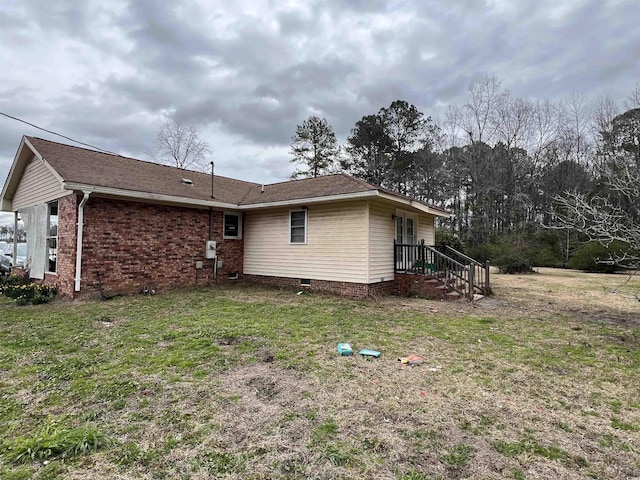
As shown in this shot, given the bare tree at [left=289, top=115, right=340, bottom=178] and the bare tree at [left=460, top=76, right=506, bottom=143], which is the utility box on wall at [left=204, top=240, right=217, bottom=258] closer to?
the bare tree at [left=289, top=115, right=340, bottom=178]

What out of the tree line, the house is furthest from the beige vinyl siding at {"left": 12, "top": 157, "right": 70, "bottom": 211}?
the tree line

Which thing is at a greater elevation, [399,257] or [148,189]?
[148,189]

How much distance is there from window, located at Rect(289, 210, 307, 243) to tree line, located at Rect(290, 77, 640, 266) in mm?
15820

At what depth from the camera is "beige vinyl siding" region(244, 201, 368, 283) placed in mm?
9438

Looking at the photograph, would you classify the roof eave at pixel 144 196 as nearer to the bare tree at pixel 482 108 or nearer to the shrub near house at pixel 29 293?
the shrub near house at pixel 29 293

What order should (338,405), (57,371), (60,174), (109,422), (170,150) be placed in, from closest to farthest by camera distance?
(109,422), (338,405), (57,371), (60,174), (170,150)

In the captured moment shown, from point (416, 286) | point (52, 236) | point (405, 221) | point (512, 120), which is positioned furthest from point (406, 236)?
point (512, 120)

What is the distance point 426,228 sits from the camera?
44.0 feet

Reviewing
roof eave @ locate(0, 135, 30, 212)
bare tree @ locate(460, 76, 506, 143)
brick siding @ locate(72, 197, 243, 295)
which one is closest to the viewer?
brick siding @ locate(72, 197, 243, 295)

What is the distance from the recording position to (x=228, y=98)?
16172 mm

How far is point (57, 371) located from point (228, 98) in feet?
48.6

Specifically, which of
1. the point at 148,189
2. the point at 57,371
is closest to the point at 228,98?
the point at 148,189

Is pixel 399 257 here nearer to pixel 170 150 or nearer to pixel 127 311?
pixel 127 311

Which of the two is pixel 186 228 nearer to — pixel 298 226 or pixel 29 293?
pixel 298 226
